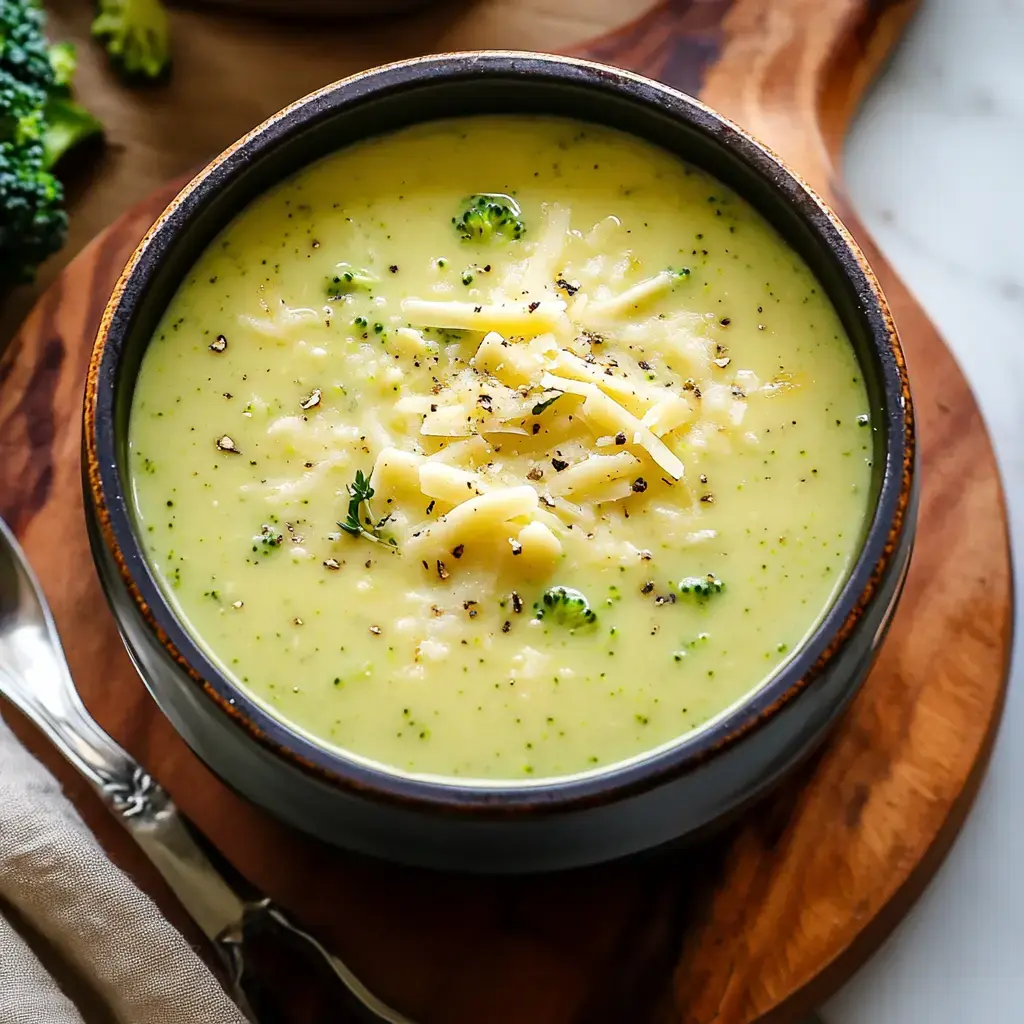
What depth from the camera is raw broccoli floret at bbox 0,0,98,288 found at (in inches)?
93.4

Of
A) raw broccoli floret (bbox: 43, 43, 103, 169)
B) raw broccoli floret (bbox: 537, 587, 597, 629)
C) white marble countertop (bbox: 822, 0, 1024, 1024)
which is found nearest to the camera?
raw broccoli floret (bbox: 537, 587, 597, 629)

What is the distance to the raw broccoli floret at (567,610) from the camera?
1.63m

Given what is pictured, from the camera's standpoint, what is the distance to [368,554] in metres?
1.70

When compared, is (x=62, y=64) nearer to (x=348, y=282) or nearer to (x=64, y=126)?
(x=64, y=126)

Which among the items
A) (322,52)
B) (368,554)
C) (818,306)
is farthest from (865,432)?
(322,52)

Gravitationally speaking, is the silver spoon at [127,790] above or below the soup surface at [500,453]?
below

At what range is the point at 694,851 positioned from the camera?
1868 mm

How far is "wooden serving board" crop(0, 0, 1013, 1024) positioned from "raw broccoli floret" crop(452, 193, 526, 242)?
652 mm

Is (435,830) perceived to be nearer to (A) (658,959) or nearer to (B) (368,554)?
(B) (368,554)

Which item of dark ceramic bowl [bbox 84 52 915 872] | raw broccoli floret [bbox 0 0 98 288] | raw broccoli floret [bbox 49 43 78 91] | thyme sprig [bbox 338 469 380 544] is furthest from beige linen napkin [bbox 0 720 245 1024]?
raw broccoli floret [bbox 49 43 78 91]

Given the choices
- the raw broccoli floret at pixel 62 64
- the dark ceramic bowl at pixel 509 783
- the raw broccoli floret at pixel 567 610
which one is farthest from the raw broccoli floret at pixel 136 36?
the raw broccoli floret at pixel 567 610

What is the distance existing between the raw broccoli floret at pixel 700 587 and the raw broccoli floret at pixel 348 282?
61cm

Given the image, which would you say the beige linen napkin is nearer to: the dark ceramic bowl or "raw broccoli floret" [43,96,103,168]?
the dark ceramic bowl

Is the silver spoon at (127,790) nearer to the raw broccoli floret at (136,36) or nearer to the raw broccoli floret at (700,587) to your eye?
the raw broccoli floret at (700,587)
